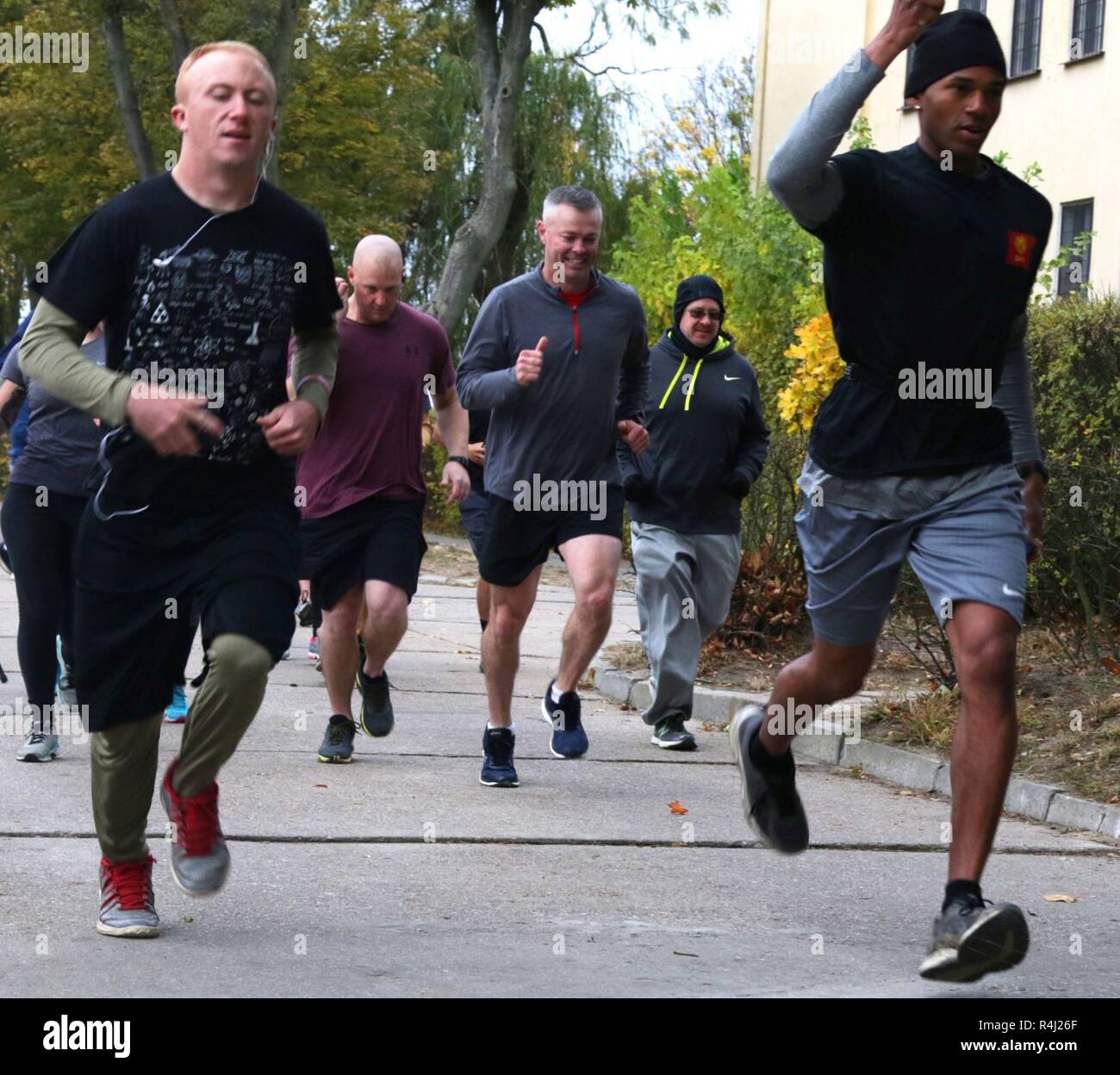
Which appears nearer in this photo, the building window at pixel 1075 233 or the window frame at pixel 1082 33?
the building window at pixel 1075 233

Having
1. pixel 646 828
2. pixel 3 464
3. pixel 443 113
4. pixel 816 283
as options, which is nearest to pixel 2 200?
pixel 3 464

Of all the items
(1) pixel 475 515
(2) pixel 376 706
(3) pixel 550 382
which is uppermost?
(3) pixel 550 382

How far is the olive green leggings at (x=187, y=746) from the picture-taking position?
4.75 meters

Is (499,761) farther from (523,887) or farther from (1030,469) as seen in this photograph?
(1030,469)

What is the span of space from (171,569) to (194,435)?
466mm

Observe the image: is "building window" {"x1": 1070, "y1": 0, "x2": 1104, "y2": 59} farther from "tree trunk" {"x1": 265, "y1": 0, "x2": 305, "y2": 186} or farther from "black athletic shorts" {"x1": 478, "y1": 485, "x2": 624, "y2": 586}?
"black athletic shorts" {"x1": 478, "y1": 485, "x2": 624, "y2": 586}

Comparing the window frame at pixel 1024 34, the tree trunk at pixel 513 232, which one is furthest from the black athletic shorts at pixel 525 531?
the tree trunk at pixel 513 232

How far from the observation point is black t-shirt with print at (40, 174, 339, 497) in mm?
4707

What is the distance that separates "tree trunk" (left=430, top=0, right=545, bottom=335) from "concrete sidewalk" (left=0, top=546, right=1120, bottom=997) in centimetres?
1653

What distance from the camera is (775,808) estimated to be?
17.7 feet

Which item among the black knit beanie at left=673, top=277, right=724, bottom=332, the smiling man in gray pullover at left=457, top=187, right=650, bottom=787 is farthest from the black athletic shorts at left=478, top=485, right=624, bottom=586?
the black knit beanie at left=673, top=277, right=724, bottom=332

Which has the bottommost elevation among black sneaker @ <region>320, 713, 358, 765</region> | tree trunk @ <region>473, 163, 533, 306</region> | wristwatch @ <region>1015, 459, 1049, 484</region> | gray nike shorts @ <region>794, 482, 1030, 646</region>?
black sneaker @ <region>320, 713, 358, 765</region>

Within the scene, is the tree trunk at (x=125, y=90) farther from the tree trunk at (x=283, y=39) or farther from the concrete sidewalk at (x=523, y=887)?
the concrete sidewalk at (x=523, y=887)

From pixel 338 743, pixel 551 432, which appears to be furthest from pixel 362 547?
pixel 551 432
